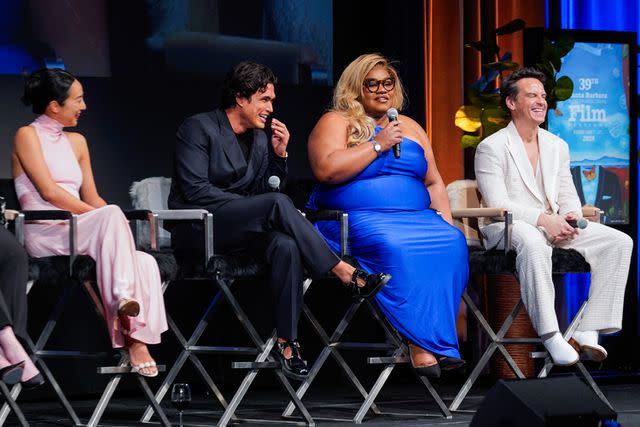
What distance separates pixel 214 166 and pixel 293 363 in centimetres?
94

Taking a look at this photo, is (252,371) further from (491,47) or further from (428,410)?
(491,47)

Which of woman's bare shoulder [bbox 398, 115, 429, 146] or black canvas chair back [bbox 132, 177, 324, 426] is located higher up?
woman's bare shoulder [bbox 398, 115, 429, 146]

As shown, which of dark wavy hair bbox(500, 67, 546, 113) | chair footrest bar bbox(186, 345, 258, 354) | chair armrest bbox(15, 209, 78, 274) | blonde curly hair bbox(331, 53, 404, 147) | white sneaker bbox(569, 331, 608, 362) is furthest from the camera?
dark wavy hair bbox(500, 67, 546, 113)

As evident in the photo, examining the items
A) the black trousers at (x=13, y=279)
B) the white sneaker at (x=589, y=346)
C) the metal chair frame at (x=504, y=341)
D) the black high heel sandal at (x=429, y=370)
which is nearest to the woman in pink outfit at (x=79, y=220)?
the black trousers at (x=13, y=279)

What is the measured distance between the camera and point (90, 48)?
5824 mm

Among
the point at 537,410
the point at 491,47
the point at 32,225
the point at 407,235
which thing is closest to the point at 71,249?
the point at 32,225

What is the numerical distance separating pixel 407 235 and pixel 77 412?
5.17ft

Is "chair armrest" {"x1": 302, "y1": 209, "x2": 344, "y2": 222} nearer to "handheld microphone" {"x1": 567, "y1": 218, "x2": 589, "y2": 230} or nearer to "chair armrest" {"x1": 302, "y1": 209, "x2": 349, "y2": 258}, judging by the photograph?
"chair armrest" {"x1": 302, "y1": 209, "x2": 349, "y2": 258}

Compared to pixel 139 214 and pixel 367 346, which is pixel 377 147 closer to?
pixel 367 346

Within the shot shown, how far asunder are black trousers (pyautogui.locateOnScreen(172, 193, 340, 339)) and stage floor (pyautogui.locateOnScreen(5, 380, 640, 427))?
0.54 m

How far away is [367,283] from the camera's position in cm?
459

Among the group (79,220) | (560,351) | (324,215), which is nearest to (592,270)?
(560,351)

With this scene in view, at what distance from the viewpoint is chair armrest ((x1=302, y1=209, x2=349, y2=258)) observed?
4816mm

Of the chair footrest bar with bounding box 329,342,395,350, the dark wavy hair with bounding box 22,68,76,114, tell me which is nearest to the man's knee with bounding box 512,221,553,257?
the chair footrest bar with bounding box 329,342,395,350
